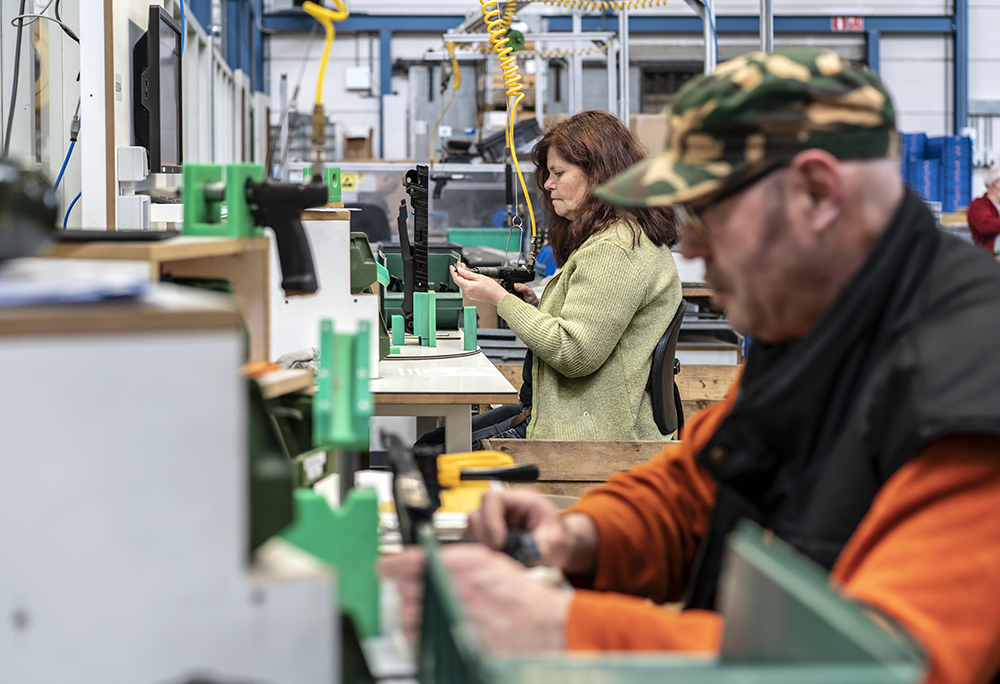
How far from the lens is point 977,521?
0.69 m

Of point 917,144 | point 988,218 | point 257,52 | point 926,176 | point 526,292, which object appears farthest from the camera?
point 257,52

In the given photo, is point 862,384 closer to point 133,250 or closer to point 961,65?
point 133,250

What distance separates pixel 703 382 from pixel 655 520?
7.85ft

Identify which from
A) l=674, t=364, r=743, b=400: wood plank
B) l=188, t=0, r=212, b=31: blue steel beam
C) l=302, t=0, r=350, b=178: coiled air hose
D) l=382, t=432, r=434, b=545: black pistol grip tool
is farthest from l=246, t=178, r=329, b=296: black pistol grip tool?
l=188, t=0, r=212, b=31: blue steel beam

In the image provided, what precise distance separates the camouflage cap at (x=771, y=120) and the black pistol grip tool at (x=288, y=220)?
Result: 56 centimetres

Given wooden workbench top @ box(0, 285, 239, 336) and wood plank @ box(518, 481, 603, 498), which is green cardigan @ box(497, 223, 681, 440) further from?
wooden workbench top @ box(0, 285, 239, 336)

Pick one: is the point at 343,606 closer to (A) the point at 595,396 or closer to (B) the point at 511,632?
(B) the point at 511,632

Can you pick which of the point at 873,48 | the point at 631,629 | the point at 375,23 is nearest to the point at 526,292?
the point at 631,629

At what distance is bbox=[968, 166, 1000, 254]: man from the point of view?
628cm

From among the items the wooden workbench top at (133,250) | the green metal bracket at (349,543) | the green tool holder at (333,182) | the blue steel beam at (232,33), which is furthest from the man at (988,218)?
the green metal bracket at (349,543)

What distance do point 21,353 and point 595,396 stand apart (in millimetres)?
1910

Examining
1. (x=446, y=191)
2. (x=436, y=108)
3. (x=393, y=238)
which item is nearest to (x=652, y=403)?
(x=393, y=238)

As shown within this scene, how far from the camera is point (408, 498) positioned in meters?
0.94

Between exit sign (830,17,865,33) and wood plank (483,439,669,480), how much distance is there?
28.2 feet
